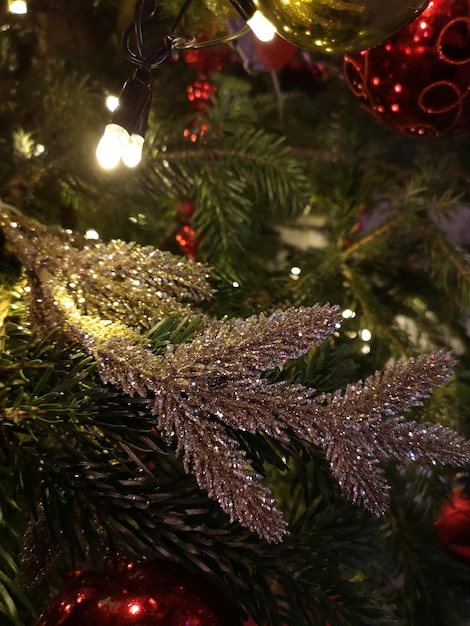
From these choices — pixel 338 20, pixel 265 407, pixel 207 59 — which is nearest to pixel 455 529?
pixel 265 407

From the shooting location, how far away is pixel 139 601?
1.07 ft

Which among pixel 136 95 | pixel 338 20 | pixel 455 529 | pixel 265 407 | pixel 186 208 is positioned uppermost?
pixel 186 208

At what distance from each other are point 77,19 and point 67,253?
0.39m

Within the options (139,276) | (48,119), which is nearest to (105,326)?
(139,276)

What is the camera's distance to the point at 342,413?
1.06 ft

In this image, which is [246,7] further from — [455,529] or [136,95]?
[455,529]

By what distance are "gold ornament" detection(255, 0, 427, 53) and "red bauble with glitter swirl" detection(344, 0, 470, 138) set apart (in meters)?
0.16

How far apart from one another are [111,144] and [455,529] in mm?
472

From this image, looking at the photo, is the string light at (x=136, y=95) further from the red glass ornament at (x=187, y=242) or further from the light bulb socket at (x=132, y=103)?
the red glass ornament at (x=187, y=242)

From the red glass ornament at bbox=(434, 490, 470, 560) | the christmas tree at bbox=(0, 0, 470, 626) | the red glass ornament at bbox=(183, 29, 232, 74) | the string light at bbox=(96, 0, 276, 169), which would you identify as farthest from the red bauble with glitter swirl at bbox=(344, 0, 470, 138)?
the red glass ornament at bbox=(434, 490, 470, 560)

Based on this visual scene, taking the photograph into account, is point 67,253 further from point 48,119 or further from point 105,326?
point 48,119

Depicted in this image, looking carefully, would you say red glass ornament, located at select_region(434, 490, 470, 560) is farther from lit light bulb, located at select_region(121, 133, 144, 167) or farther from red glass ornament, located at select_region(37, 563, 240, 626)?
lit light bulb, located at select_region(121, 133, 144, 167)

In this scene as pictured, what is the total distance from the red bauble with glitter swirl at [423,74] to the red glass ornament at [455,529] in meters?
0.35

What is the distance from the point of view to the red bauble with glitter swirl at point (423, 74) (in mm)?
476
